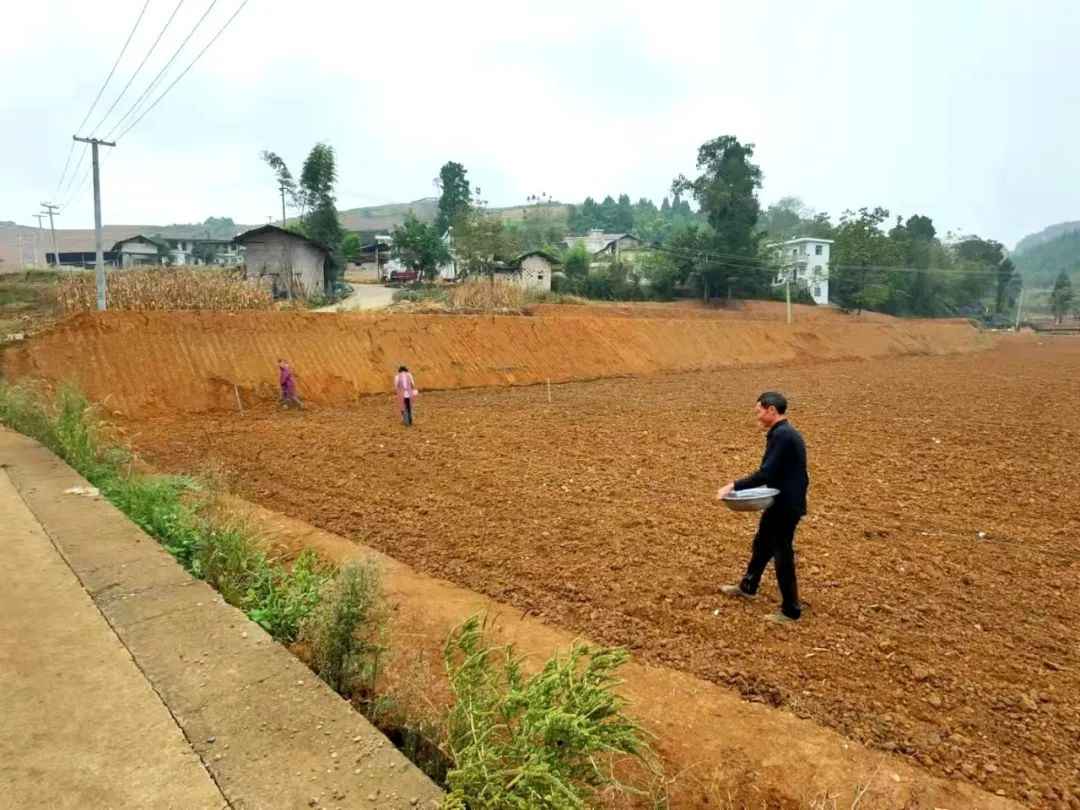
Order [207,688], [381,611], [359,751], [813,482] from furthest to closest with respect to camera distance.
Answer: [813,482], [381,611], [207,688], [359,751]

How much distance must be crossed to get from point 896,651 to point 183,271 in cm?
2387

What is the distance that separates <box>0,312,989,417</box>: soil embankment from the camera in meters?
15.8

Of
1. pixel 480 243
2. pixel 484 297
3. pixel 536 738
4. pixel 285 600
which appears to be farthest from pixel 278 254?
pixel 536 738

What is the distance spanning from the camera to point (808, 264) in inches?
2586

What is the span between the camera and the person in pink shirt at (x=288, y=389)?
15959 millimetres

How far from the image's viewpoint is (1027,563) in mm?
6352

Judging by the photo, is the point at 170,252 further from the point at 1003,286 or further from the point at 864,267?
the point at 1003,286

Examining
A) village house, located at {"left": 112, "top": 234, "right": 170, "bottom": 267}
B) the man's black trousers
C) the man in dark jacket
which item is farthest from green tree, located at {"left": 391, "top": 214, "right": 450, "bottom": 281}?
the man's black trousers

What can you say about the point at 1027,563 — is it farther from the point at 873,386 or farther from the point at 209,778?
the point at 873,386

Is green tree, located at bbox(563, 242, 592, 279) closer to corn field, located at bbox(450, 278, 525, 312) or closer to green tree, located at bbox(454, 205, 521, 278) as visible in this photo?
green tree, located at bbox(454, 205, 521, 278)

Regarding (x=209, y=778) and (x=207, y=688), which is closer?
(x=209, y=778)

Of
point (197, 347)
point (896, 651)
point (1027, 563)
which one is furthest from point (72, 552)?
point (197, 347)

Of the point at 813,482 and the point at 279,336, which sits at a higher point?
the point at 279,336

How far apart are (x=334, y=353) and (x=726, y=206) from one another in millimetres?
36366
